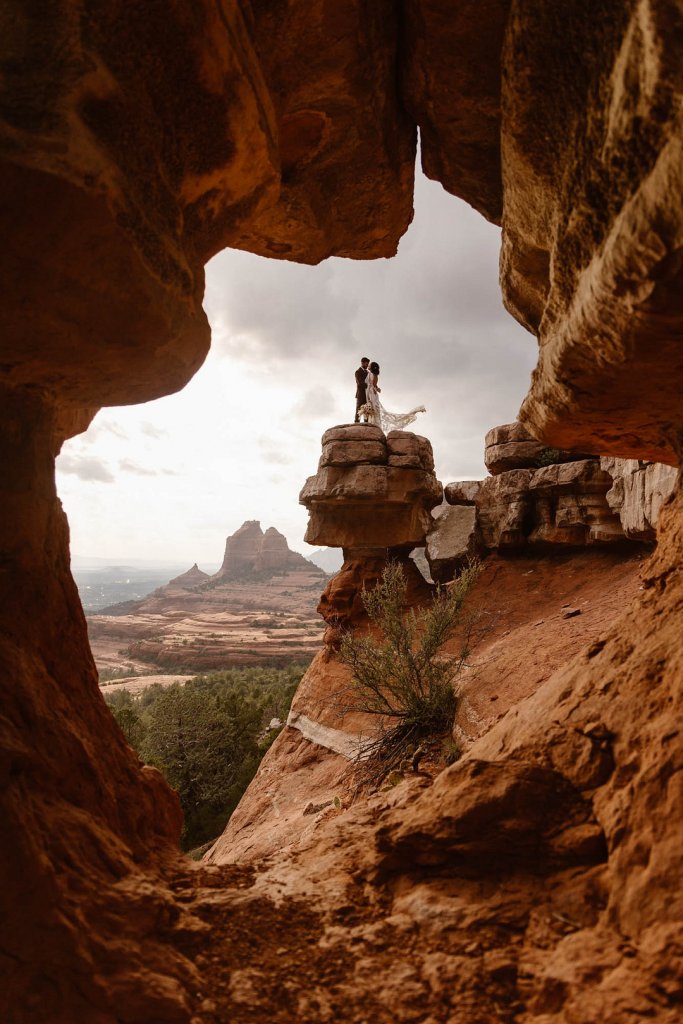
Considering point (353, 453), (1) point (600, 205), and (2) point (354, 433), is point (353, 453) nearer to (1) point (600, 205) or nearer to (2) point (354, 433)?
(2) point (354, 433)

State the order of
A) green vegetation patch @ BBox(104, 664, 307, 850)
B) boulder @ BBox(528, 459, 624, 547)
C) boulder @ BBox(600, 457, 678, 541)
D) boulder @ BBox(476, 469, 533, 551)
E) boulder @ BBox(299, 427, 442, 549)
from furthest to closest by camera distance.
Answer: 1. green vegetation patch @ BBox(104, 664, 307, 850)
2. boulder @ BBox(299, 427, 442, 549)
3. boulder @ BBox(476, 469, 533, 551)
4. boulder @ BBox(528, 459, 624, 547)
5. boulder @ BBox(600, 457, 678, 541)

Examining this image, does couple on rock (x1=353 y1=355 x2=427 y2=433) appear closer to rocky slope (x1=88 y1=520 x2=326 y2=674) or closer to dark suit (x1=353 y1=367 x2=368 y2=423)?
dark suit (x1=353 y1=367 x2=368 y2=423)

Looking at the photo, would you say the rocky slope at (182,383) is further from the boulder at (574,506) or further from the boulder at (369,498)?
the boulder at (369,498)

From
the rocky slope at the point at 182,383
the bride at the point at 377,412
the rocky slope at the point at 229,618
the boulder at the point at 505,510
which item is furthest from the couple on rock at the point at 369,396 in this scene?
the rocky slope at the point at 229,618

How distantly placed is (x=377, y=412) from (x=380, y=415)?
0.61 ft

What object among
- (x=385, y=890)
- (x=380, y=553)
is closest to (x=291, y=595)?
(x=380, y=553)

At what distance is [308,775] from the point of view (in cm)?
862

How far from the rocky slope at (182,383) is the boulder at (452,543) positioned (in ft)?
28.3

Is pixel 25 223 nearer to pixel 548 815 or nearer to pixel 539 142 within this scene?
pixel 539 142

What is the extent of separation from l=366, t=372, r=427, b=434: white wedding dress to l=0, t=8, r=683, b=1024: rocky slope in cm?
1068

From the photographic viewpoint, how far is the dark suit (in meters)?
14.1

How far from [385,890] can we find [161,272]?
2.92m

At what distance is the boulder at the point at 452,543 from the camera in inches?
463

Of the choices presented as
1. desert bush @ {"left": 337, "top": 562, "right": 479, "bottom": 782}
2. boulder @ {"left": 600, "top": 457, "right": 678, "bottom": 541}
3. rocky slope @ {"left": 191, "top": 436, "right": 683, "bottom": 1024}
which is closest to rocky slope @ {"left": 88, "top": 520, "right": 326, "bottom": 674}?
desert bush @ {"left": 337, "top": 562, "right": 479, "bottom": 782}
